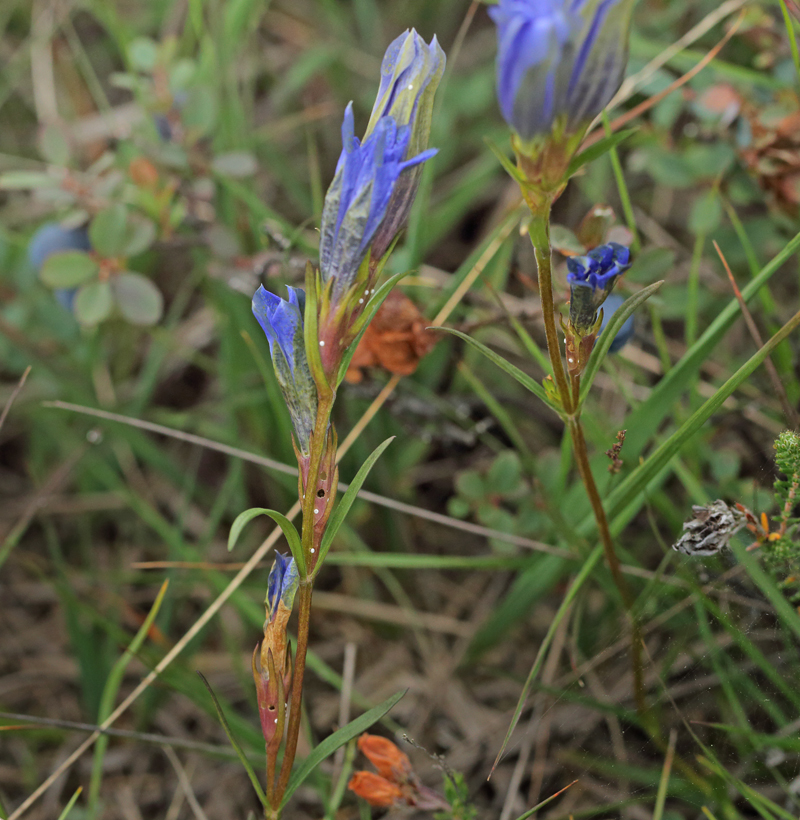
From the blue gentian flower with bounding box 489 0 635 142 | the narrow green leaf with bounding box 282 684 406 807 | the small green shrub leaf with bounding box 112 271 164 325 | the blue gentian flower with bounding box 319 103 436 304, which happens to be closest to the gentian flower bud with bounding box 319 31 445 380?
the blue gentian flower with bounding box 319 103 436 304

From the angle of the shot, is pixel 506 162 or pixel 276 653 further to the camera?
pixel 276 653

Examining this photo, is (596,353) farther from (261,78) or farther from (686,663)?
(261,78)

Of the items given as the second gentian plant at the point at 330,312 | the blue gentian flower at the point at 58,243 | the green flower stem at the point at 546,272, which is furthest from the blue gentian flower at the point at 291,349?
the blue gentian flower at the point at 58,243

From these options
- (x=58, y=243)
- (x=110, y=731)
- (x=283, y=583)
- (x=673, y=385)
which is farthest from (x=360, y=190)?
(x=58, y=243)

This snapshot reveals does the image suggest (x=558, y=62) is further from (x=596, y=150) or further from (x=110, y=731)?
(x=110, y=731)

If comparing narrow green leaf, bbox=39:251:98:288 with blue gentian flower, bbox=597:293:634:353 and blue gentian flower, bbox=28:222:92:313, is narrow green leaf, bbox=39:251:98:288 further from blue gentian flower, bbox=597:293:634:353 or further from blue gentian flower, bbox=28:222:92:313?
blue gentian flower, bbox=597:293:634:353

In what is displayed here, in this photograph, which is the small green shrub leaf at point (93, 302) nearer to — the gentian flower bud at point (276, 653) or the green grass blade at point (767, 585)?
the gentian flower bud at point (276, 653)
